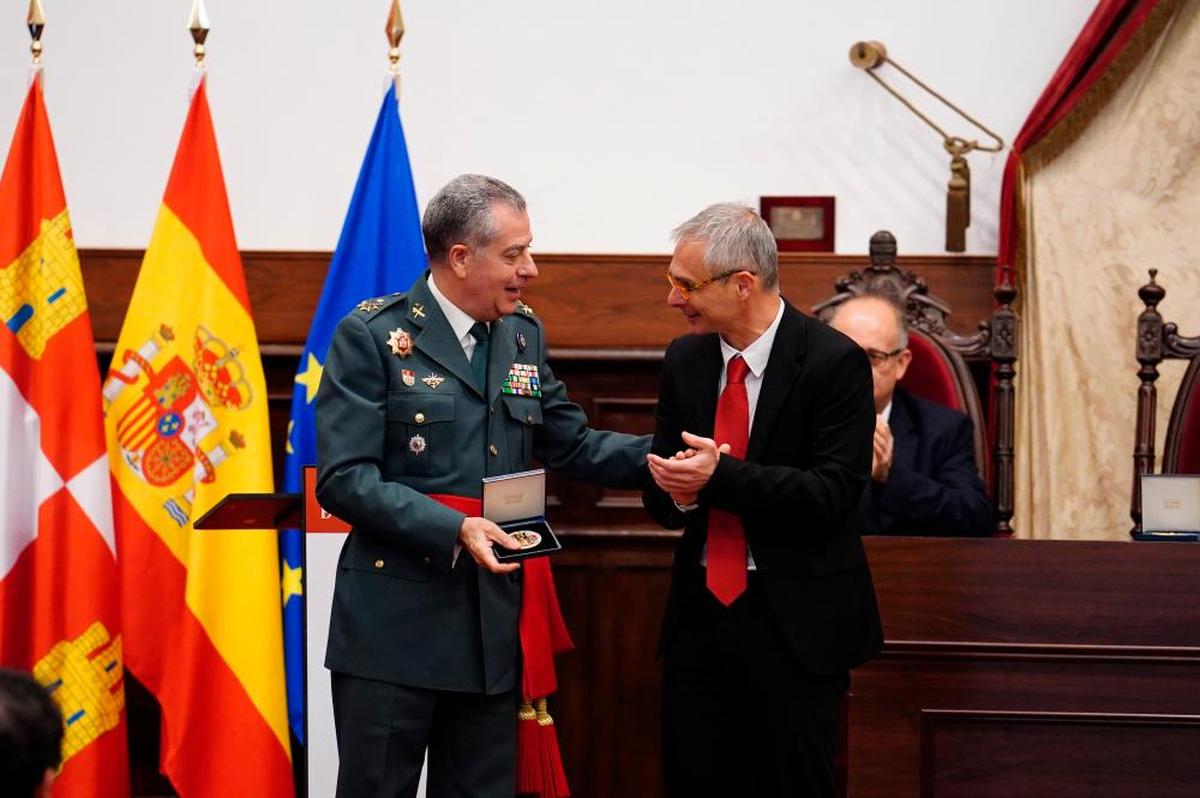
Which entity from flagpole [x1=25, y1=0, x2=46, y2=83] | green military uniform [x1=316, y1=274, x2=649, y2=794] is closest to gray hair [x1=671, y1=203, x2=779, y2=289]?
green military uniform [x1=316, y1=274, x2=649, y2=794]

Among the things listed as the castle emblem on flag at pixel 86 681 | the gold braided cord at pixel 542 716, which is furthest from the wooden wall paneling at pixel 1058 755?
the castle emblem on flag at pixel 86 681

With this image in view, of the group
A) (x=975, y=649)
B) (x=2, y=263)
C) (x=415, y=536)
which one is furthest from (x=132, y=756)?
(x=975, y=649)

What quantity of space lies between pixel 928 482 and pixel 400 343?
1.37 m

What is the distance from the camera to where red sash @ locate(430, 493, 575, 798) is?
2.61 meters

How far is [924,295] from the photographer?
3.74 metres

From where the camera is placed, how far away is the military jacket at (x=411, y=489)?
2.44m

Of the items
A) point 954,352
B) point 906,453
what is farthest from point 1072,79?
point 906,453

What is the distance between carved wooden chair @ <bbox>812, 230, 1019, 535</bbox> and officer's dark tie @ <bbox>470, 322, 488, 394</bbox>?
1234mm

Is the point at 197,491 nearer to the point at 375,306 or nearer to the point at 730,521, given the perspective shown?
the point at 375,306

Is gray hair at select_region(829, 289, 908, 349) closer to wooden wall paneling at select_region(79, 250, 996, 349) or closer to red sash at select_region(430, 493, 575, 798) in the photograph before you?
wooden wall paneling at select_region(79, 250, 996, 349)

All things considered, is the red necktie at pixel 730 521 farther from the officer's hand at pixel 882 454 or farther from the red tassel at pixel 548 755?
the officer's hand at pixel 882 454

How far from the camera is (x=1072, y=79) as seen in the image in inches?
160

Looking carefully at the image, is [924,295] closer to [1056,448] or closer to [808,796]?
[1056,448]

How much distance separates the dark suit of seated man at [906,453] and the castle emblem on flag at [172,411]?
1554 mm
